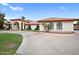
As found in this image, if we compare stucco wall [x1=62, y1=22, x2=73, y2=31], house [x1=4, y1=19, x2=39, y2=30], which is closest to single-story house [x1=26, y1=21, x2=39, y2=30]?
house [x1=4, y1=19, x2=39, y2=30]

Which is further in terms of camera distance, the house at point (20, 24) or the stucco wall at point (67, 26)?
the house at point (20, 24)

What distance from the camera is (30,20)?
14.3ft

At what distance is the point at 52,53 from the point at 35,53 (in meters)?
0.28

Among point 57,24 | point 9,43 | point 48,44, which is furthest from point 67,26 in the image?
point 9,43

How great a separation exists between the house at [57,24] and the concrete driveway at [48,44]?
0.35ft

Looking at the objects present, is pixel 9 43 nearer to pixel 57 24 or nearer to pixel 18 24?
pixel 18 24

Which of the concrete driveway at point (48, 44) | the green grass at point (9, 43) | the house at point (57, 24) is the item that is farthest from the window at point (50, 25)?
the green grass at point (9, 43)

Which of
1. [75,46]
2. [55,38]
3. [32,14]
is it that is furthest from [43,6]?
[75,46]

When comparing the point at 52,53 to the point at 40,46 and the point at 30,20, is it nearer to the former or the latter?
the point at 40,46

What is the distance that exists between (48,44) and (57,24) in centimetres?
40

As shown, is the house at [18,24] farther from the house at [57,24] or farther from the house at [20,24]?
the house at [57,24]

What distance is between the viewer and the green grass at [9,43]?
4.11 metres
